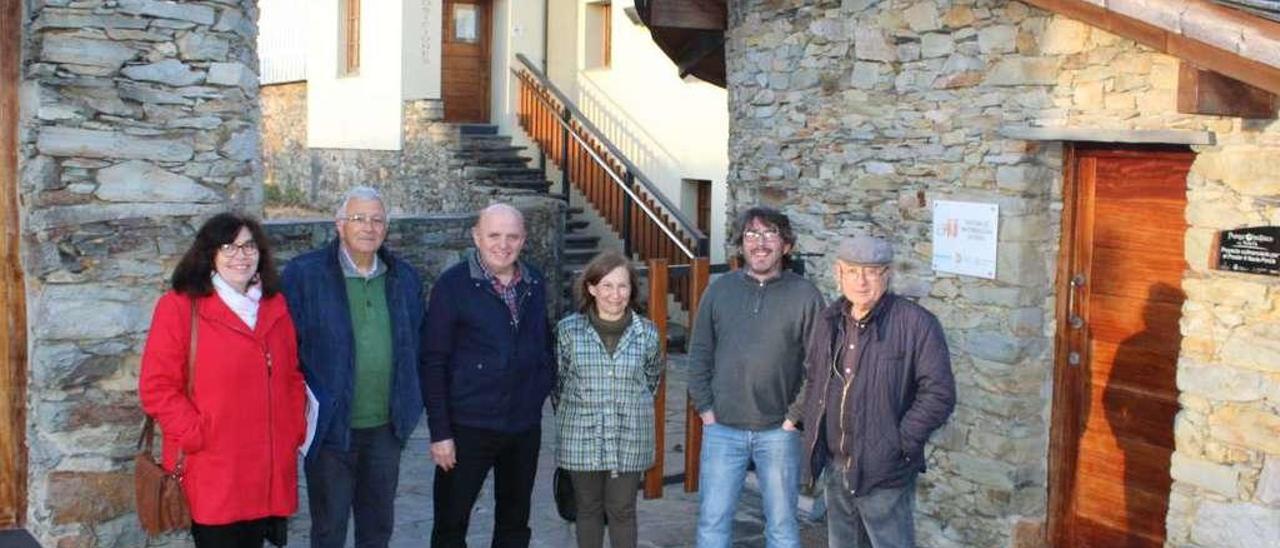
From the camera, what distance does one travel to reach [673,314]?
1364 cm

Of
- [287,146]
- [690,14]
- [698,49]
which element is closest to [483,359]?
[690,14]

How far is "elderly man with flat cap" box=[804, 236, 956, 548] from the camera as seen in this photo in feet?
15.0

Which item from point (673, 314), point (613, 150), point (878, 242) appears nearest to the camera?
point (878, 242)

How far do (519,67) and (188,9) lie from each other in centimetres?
1134

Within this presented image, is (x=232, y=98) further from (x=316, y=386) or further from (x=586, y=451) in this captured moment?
(x=586, y=451)

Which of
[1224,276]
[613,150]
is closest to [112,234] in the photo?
[1224,276]

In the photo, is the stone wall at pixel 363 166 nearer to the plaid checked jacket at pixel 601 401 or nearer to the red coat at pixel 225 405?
the plaid checked jacket at pixel 601 401

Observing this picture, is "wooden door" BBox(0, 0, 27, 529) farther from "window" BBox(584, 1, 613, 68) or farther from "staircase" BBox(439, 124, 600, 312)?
"window" BBox(584, 1, 613, 68)

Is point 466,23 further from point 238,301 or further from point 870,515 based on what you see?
point 870,515

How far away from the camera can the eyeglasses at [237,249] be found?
4453mm

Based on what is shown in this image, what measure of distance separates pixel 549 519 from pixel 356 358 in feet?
8.12

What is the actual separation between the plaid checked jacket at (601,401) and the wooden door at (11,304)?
2.19 metres

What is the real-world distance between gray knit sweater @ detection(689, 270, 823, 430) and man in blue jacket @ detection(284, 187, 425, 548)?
1162mm

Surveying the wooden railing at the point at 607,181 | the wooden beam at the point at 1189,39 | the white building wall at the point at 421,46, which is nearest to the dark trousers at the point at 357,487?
the wooden beam at the point at 1189,39
